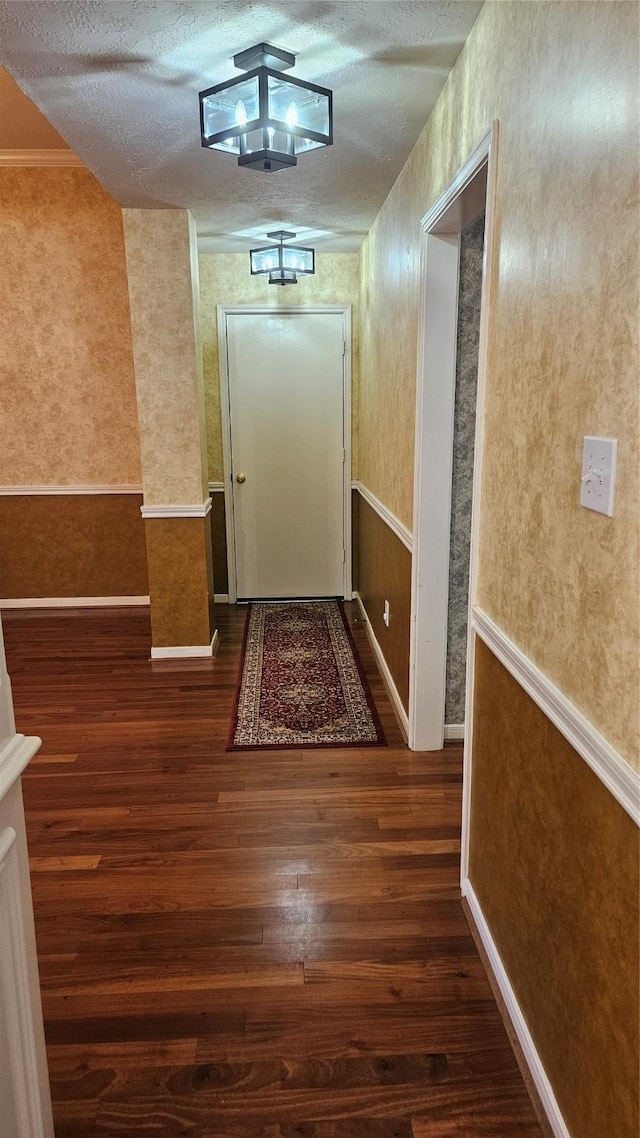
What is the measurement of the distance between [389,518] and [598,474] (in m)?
2.39

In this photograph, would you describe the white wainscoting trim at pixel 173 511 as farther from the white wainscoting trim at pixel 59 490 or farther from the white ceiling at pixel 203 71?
the white ceiling at pixel 203 71

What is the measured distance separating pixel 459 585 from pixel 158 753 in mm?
1414

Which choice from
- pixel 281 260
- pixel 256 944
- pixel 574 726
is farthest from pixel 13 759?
pixel 281 260

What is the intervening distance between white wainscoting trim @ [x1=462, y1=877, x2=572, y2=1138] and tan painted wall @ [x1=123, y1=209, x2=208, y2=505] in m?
2.66

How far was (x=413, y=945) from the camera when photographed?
191cm

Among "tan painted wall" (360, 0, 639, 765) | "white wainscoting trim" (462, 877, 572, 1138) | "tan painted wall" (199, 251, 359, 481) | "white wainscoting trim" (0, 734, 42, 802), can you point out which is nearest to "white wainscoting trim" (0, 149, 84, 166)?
"tan painted wall" (199, 251, 359, 481)

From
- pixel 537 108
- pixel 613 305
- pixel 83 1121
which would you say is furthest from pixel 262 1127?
pixel 537 108

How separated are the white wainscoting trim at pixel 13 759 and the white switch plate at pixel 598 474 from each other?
0.93m

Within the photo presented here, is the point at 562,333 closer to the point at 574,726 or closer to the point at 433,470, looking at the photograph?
the point at 574,726

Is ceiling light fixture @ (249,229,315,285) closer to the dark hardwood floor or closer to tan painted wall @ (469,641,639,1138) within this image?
the dark hardwood floor

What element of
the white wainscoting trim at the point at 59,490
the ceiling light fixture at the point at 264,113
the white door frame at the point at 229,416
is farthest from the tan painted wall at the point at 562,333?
the white wainscoting trim at the point at 59,490

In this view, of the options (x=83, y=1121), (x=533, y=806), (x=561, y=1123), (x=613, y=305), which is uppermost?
(x=613, y=305)

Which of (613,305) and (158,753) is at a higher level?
(613,305)

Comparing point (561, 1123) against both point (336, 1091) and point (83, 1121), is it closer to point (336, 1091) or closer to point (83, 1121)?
point (336, 1091)
